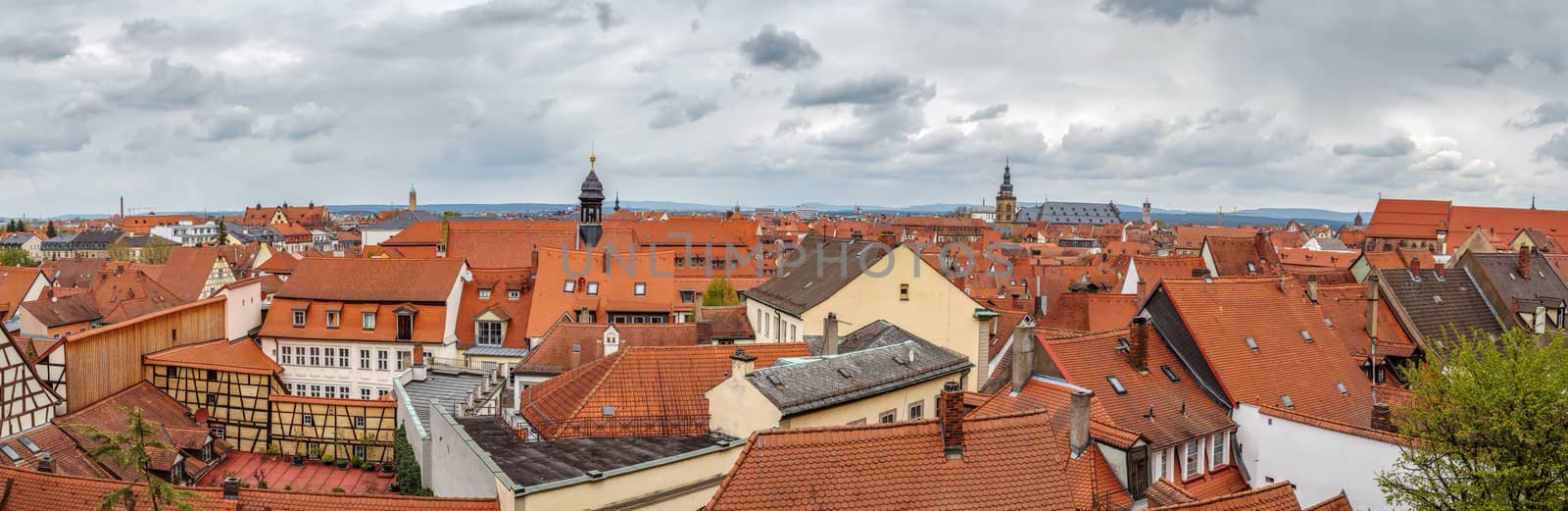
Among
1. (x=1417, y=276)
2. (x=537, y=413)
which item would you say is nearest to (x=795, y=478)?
(x=537, y=413)

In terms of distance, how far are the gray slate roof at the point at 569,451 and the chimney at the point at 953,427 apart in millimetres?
6923

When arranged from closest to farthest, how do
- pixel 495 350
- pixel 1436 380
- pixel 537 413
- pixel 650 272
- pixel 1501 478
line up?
pixel 1501 478, pixel 1436 380, pixel 537 413, pixel 495 350, pixel 650 272

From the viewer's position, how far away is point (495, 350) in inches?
1922

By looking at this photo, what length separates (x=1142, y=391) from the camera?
88.6 ft

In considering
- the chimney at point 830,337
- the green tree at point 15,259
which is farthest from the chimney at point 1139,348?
the green tree at point 15,259

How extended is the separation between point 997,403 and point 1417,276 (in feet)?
87.4

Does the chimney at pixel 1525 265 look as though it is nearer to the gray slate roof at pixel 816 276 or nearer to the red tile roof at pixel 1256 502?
the gray slate roof at pixel 816 276

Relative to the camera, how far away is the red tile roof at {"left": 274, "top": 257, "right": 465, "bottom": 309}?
50.3 m

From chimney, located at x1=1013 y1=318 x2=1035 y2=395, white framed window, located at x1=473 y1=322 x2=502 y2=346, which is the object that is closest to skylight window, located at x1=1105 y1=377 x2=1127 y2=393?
chimney, located at x1=1013 y1=318 x2=1035 y2=395

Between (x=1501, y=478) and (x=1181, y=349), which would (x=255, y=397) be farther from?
(x=1501, y=478)

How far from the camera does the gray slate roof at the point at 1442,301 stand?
129 ft

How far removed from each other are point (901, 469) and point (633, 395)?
10.5m

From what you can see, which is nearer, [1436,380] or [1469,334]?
[1436,380]

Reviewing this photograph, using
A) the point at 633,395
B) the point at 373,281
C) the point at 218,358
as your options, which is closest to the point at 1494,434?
the point at 633,395
